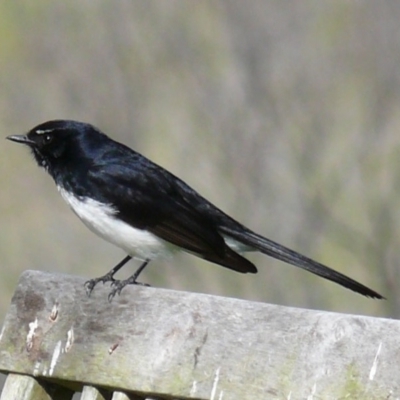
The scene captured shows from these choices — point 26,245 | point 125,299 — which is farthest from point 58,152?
point 26,245

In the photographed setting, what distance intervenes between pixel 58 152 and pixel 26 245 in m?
5.04

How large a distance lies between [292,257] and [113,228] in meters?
0.91

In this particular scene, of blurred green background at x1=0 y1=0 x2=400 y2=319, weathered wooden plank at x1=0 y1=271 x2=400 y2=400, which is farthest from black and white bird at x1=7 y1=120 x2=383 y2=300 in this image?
blurred green background at x1=0 y1=0 x2=400 y2=319

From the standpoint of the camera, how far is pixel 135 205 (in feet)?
16.4

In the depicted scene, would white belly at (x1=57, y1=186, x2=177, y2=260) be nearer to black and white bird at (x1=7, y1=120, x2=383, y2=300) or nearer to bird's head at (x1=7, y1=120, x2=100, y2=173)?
black and white bird at (x1=7, y1=120, x2=383, y2=300)

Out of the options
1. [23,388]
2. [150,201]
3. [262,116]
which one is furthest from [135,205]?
[262,116]

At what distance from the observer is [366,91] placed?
8016 mm

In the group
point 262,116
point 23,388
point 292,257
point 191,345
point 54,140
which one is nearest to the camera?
point 191,345

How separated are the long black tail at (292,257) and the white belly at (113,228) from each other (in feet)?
1.16

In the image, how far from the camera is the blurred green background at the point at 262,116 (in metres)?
7.78

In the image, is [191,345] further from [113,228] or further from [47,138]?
[47,138]

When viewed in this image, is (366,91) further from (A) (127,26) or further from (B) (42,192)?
(B) (42,192)

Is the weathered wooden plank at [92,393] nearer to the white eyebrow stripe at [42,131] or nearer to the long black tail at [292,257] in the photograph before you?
the long black tail at [292,257]

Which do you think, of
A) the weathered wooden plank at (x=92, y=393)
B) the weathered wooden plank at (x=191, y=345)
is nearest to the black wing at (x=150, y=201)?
the weathered wooden plank at (x=191, y=345)
